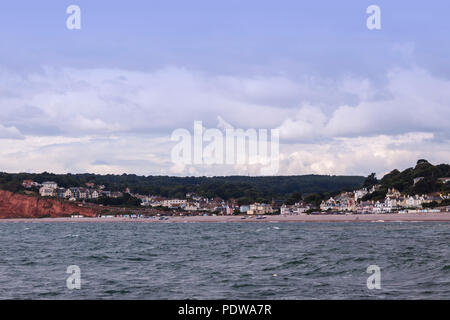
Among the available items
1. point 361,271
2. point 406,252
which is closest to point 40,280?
point 361,271

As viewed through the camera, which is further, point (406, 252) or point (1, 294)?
point (406, 252)

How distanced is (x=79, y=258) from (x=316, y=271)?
65.3 ft

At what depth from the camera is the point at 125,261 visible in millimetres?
40125

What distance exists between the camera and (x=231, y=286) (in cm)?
2609

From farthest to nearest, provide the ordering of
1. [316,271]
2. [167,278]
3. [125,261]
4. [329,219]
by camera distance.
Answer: [329,219] → [125,261] → [316,271] → [167,278]

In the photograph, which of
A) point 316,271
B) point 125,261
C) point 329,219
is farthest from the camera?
point 329,219
